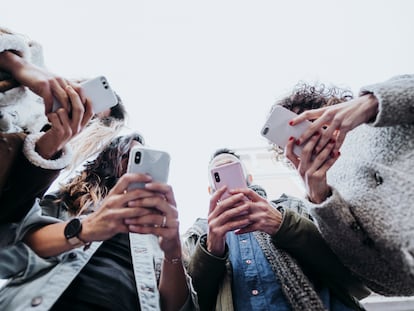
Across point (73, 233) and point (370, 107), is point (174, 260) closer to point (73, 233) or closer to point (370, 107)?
point (73, 233)

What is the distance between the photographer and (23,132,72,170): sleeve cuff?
1.88 ft

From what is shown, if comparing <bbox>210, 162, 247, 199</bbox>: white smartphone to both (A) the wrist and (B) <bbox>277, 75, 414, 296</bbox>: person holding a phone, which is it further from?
(A) the wrist

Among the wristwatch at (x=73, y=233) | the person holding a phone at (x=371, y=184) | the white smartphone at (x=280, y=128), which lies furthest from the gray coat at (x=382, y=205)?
the wristwatch at (x=73, y=233)

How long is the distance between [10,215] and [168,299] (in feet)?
1.29

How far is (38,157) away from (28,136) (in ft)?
0.21

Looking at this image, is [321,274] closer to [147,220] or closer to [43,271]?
[147,220]

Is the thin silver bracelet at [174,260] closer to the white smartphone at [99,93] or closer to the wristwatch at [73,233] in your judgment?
the wristwatch at [73,233]

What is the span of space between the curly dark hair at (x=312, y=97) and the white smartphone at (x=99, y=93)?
0.63 meters

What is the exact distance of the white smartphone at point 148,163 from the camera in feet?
1.86

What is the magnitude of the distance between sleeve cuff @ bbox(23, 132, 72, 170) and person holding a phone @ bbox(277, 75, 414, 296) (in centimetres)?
50

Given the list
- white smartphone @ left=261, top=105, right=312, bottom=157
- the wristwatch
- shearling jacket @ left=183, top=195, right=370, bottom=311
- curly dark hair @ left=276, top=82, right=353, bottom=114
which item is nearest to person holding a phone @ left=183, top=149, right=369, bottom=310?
shearling jacket @ left=183, top=195, right=370, bottom=311

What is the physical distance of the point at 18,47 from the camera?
0.58 meters

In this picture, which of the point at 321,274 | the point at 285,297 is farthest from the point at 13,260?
the point at 321,274

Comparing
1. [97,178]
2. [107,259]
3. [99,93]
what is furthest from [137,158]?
[97,178]
